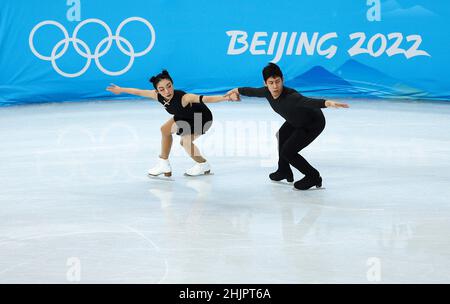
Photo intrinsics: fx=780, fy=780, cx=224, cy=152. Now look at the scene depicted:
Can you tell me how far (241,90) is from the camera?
696 cm

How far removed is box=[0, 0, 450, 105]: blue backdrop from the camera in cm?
1291

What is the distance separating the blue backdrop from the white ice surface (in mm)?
2700

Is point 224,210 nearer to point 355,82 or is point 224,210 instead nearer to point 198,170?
point 198,170

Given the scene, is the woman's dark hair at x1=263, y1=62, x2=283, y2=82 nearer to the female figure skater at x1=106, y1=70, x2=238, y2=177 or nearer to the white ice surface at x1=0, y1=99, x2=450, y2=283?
the female figure skater at x1=106, y1=70, x2=238, y2=177

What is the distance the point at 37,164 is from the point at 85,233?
294cm

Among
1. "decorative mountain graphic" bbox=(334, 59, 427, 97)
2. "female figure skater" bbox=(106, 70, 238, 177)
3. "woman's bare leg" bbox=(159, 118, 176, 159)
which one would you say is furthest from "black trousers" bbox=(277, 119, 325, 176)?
"decorative mountain graphic" bbox=(334, 59, 427, 97)

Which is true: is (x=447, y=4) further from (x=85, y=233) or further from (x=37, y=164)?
(x=85, y=233)

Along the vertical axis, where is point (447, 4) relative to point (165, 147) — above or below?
above

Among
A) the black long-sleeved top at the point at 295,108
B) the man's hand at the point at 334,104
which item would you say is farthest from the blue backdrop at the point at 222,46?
the man's hand at the point at 334,104

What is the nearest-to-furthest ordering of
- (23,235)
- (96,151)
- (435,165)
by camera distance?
(23,235) < (435,165) < (96,151)

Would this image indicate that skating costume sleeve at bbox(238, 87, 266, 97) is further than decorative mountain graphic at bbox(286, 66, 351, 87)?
No

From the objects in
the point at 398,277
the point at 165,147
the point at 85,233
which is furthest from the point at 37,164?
the point at 398,277

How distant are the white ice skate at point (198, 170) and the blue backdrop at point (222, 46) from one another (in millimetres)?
6093
